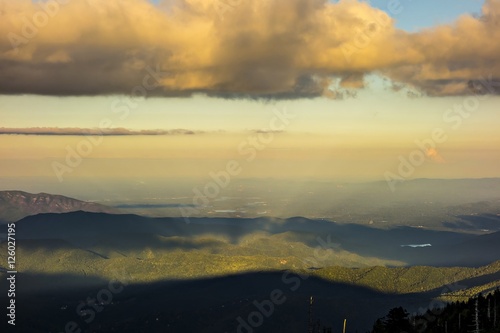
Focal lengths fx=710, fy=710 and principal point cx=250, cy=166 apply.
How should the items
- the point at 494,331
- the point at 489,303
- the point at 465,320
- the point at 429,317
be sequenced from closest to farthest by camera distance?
the point at 494,331
the point at 465,320
the point at 489,303
the point at 429,317

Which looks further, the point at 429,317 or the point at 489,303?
the point at 429,317

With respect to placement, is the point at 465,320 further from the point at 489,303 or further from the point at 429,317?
the point at 429,317

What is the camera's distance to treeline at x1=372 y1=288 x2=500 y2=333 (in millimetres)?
126938

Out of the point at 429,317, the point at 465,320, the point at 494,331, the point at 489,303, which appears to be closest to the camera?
the point at 494,331

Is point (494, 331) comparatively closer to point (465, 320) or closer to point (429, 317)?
point (465, 320)

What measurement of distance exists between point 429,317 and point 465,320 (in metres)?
26.0

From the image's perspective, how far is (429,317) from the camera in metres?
172

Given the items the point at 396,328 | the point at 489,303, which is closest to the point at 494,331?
the point at 396,328

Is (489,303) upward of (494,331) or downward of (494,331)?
upward

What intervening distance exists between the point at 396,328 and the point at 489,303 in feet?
133

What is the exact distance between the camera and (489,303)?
158000 mm

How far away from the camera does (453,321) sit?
495 ft

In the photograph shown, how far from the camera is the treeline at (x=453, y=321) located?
127 m

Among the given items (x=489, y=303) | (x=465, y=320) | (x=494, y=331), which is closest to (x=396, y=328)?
(x=494, y=331)
